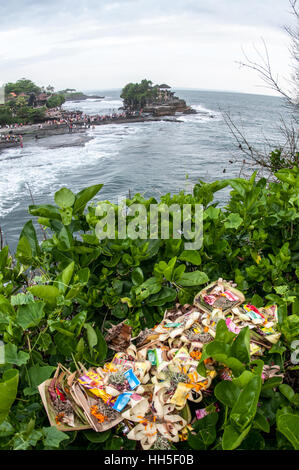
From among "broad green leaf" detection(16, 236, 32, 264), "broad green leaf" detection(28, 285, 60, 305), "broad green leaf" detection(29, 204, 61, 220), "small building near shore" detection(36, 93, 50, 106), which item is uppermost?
"small building near shore" detection(36, 93, 50, 106)

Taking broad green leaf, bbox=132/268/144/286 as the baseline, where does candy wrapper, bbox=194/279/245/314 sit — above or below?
below

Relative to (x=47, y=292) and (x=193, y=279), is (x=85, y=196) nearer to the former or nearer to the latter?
(x=47, y=292)

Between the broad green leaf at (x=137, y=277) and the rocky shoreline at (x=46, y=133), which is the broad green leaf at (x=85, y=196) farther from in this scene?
the rocky shoreline at (x=46, y=133)

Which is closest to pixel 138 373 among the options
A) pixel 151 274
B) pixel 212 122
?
pixel 151 274

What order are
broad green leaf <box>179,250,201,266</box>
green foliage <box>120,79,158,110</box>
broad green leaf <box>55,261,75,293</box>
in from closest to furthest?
broad green leaf <box>55,261,75,293</box> → broad green leaf <box>179,250,201,266</box> → green foliage <box>120,79,158,110</box>

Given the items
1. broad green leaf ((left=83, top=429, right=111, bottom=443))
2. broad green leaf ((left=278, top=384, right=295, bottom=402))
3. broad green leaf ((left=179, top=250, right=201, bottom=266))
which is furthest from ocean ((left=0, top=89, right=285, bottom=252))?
broad green leaf ((left=83, top=429, right=111, bottom=443))

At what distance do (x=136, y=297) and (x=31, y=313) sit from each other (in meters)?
0.47

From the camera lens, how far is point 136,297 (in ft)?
5.17

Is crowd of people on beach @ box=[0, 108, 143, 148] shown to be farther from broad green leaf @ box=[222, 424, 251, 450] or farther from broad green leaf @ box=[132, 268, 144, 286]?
broad green leaf @ box=[222, 424, 251, 450]

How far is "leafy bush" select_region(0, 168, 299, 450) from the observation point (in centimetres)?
107

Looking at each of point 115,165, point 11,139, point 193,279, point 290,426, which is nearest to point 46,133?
point 11,139
